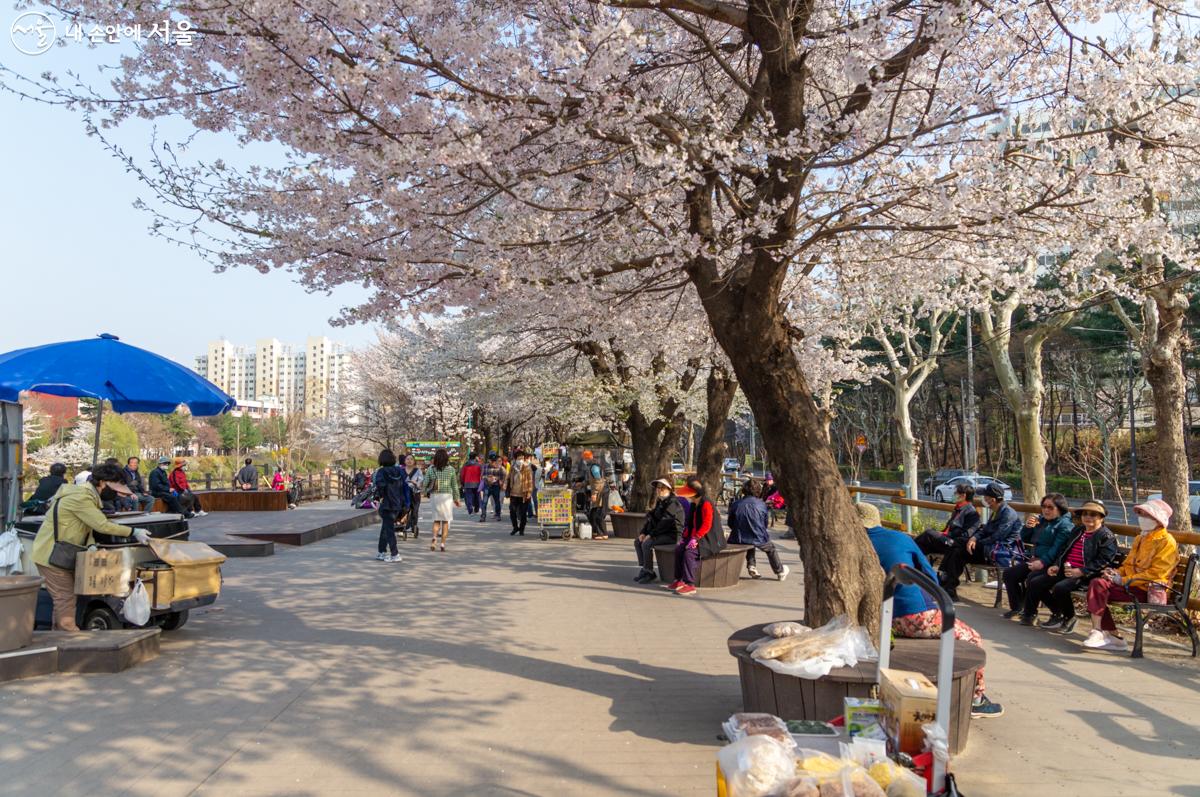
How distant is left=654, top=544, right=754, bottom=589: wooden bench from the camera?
34.9 feet

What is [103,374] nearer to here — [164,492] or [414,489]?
[414,489]

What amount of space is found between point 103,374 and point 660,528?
670 centimetres

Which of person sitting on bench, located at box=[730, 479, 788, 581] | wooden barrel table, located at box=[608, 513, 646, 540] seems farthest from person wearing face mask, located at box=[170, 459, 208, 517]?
person sitting on bench, located at box=[730, 479, 788, 581]

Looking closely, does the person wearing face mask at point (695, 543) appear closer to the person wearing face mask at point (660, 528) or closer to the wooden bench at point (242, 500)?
the person wearing face mask at point (660, 528)

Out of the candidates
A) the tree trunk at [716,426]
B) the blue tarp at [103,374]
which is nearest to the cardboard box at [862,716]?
the blue tarp at [103,374]

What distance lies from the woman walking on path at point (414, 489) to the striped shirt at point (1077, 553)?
12.7m

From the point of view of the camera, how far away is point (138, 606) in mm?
7191

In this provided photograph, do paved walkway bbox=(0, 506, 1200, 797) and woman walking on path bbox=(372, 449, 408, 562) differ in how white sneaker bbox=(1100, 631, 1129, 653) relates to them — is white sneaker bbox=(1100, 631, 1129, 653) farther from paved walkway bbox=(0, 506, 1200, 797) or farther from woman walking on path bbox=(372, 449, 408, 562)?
woman walking on path bbox=(372, 449, 408, 562)

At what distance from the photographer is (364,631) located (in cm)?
812

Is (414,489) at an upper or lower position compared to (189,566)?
upper

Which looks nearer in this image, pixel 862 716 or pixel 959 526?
pixel 862 716

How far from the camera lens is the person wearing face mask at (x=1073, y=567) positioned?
784 cm

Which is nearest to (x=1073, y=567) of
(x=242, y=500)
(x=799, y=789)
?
(x=799, y=789)

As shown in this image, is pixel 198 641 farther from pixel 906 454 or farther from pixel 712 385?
pixel 906 454
